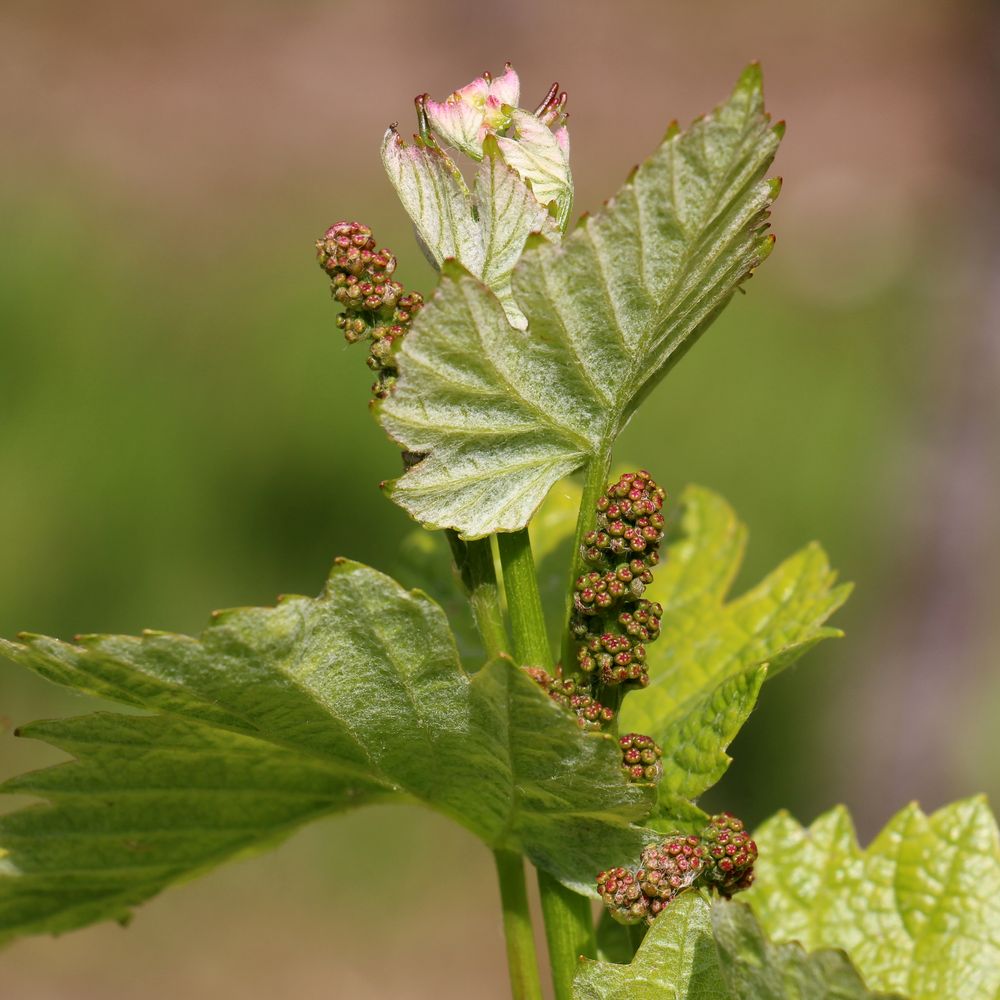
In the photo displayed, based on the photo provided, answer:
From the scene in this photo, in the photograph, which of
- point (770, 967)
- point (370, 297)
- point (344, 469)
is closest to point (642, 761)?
point (770, 967)

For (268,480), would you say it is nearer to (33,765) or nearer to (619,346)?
(33,765)

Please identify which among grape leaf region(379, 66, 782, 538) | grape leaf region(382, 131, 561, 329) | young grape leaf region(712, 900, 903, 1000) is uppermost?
grape leaf region(382, 131, 561, 329)

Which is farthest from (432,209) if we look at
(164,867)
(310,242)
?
(310,242)

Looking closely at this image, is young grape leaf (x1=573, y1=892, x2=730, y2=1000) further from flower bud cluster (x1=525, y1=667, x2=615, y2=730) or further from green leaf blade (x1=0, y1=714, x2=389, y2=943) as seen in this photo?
green leaf blade (x1=0, y1=714, x2=389, y2=943)

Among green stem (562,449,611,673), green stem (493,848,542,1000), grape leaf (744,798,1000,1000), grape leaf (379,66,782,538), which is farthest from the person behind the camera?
grape leaf (744,798,1000,1000)

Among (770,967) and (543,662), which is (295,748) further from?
(770,967)

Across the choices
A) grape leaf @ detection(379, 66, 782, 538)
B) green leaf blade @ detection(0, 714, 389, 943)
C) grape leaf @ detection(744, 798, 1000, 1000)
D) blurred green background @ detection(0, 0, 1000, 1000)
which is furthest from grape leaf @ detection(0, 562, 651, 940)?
blurred green background @ detection(0, 0, 1000, 1000)

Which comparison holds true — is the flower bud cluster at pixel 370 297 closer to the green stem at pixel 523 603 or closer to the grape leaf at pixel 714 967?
the green stem at pixel 523 603
